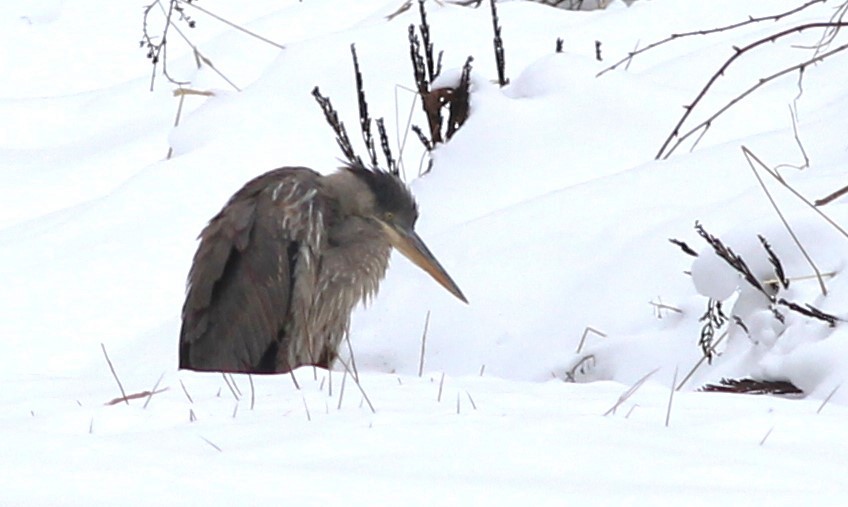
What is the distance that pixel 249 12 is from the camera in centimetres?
1048

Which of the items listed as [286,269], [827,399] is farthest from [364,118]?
[827,399]

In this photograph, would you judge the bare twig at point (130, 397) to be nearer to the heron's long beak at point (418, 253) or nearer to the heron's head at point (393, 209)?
the heron's long beak at point (418, 253)

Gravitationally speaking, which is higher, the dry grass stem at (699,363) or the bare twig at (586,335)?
the dry grass stem at (699,363)

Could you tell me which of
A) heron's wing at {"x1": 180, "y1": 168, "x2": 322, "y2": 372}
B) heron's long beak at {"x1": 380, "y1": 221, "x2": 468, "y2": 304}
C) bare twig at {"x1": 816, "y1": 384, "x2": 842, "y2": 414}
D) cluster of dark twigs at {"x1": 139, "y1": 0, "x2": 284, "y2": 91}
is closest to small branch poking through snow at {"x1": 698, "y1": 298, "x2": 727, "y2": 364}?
bare twig at {"x1": 816, "y1": 384, "x2": 842, "y2": 414}

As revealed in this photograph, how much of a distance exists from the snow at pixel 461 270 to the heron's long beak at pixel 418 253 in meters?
0.10

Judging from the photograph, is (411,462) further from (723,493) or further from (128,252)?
(128,252)

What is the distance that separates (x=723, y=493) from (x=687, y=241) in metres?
2.61

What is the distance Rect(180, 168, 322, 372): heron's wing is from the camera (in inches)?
198

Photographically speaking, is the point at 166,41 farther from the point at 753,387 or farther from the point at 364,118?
the point at 753,387

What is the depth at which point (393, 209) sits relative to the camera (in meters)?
5.43

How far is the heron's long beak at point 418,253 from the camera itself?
5.00m

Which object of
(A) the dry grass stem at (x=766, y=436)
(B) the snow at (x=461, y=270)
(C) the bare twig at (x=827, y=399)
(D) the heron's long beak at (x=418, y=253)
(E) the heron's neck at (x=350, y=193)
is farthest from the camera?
(E) the heron's neck at (x=350, y=193)

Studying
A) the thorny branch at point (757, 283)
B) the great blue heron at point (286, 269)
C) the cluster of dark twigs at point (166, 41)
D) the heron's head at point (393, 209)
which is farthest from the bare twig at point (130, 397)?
the cluster of dark twigs at point (166, 41)

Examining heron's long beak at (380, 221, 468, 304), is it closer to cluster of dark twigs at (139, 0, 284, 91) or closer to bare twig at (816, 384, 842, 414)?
cluster of dark twigs at (139, 0, 284, 91)
